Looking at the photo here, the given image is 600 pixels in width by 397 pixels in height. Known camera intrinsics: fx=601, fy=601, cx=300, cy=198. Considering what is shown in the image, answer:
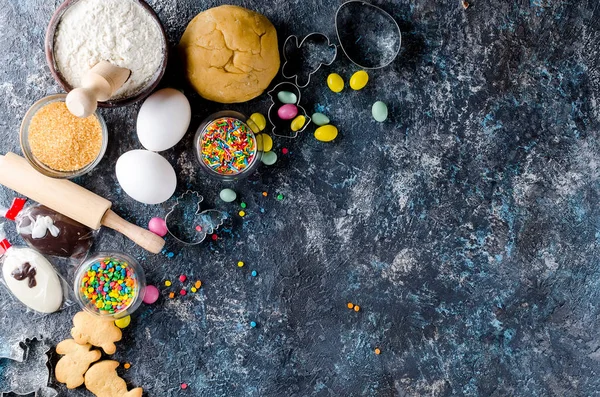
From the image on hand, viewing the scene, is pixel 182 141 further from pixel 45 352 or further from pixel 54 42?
pixel 45 352

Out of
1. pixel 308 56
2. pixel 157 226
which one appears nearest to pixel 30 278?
pixel 157 226

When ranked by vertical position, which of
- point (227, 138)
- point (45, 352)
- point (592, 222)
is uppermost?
point (592, 222)

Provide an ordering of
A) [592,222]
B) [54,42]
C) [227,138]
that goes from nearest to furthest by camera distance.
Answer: [54,42] < [227,138] < [592,222]

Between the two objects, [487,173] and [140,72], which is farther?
[487,173]

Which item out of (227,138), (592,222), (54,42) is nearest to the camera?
(54,42)

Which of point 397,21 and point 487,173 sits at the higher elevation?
point 397,21

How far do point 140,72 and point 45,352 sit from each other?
85 centimetres

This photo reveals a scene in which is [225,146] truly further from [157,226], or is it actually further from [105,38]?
[105,38]

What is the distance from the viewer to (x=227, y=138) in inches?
64.9

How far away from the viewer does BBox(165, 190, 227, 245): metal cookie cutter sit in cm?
172

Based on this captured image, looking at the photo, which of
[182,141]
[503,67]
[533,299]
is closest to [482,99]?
[503,67]

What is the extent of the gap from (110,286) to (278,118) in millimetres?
663

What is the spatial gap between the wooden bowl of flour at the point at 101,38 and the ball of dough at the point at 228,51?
11 centimetres

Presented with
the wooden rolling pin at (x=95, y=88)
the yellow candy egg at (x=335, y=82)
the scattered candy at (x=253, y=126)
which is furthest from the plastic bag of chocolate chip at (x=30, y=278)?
A: the yellow candy egg at (x=335, y=82)
